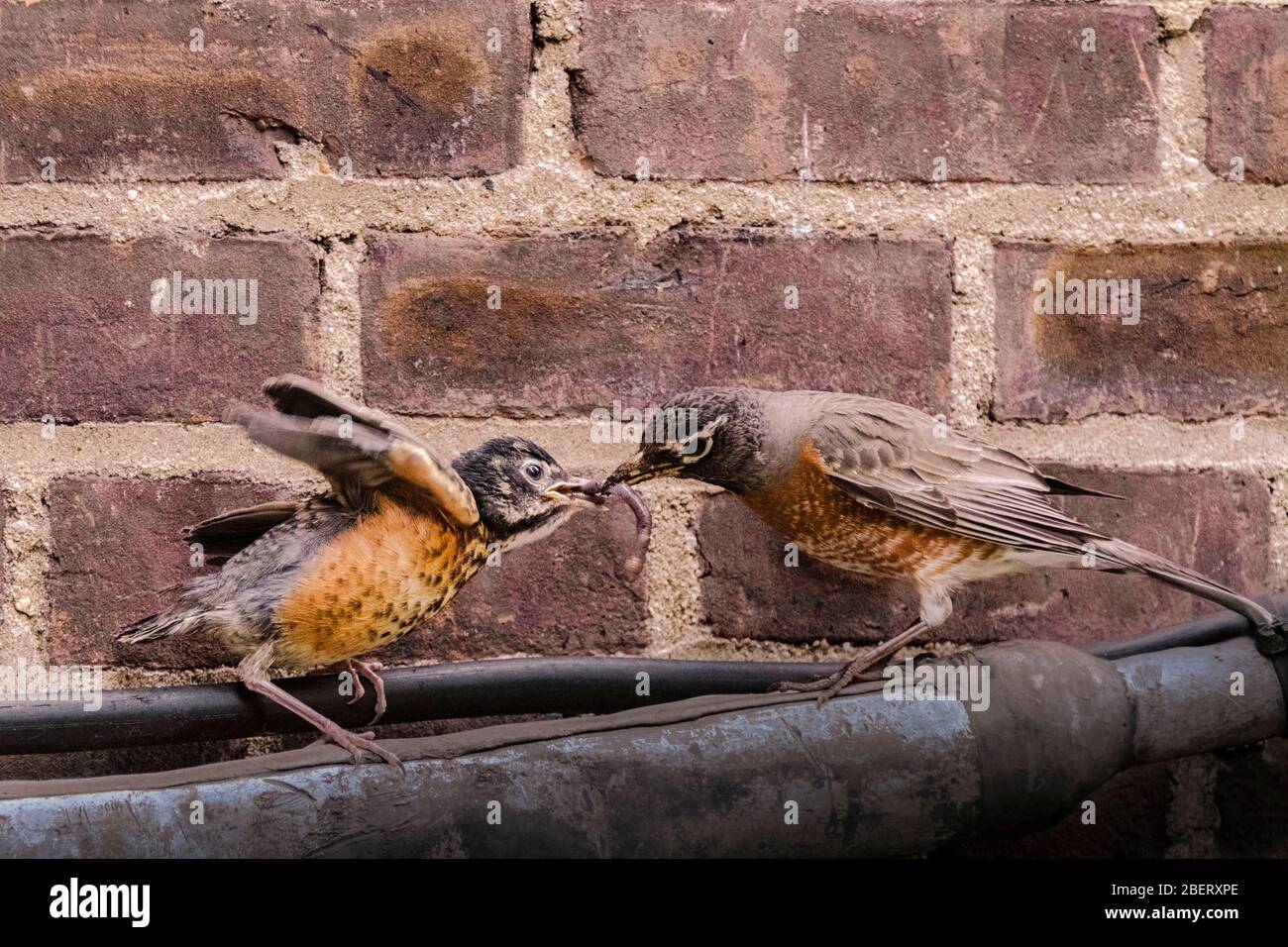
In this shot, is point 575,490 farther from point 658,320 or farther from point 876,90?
point 876,90

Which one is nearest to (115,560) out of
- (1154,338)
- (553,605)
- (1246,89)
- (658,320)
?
(553,605)

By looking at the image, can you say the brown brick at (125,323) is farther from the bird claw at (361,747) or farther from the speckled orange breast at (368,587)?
the bird claw at (361,747)

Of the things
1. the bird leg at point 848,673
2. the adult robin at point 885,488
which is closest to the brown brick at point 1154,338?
the adult robin at point 885,488

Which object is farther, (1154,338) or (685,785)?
(1154,338)

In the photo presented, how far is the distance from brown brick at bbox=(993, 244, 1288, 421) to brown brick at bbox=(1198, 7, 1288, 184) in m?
0.08

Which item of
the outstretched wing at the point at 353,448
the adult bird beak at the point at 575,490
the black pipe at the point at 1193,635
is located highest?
the outstretched wing at the point at 353,448

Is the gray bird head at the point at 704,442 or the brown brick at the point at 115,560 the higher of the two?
the gray bird head at the point at 704,442

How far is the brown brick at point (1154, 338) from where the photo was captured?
106 centimetres

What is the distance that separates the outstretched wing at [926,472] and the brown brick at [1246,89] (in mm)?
350

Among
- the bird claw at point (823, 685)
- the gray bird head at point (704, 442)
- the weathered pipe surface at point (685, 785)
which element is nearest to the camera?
the weathered pipe surface at point (685, 785)

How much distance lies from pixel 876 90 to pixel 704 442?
37cm

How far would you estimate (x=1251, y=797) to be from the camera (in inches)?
42.6

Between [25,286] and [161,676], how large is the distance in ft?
1.14

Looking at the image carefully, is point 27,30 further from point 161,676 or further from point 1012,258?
point 1012,258
